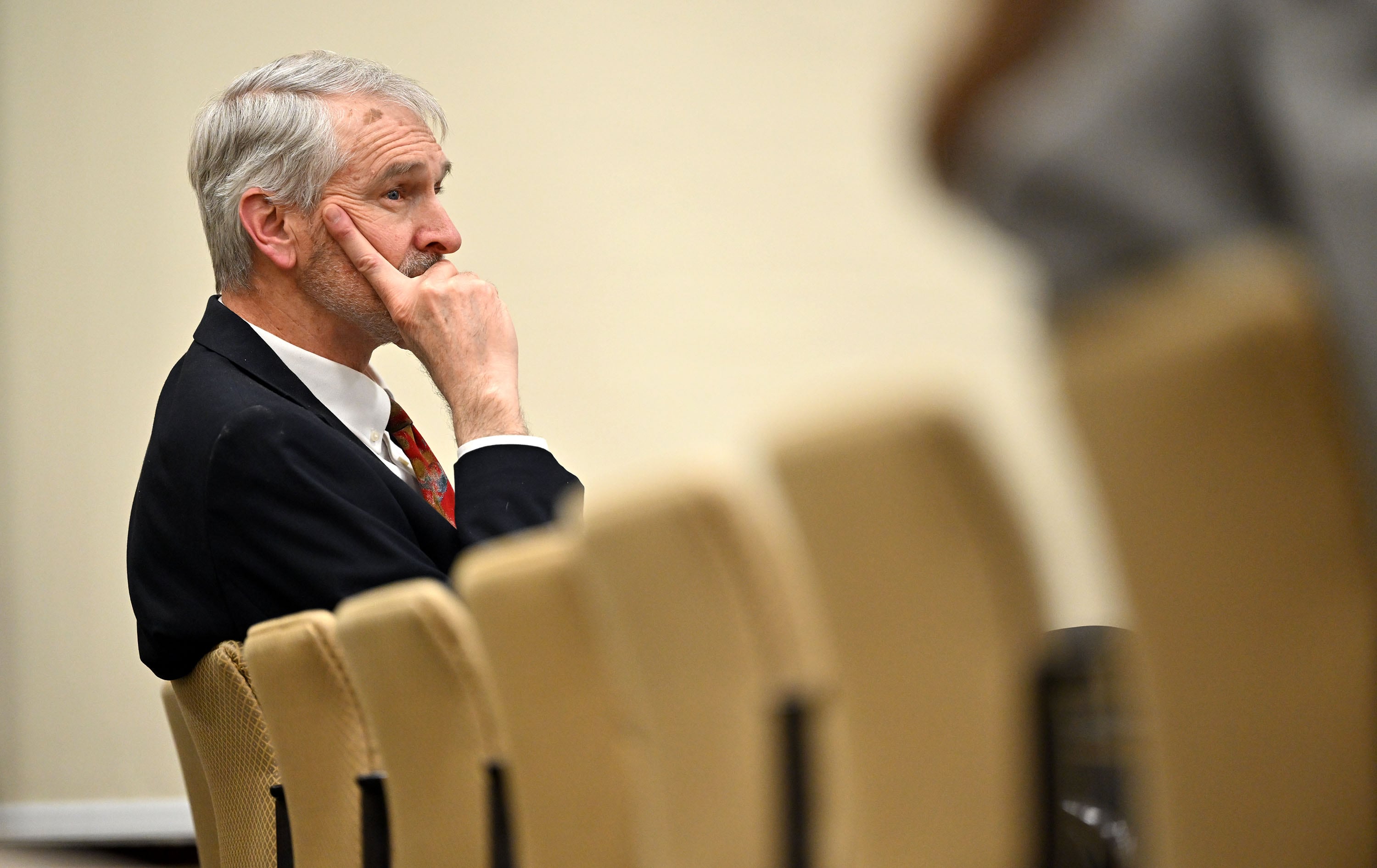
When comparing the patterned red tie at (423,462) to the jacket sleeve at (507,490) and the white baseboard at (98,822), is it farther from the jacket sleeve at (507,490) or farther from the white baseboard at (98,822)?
the white baseboard at (98,822)

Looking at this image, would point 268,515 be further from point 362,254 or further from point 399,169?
point 399,169

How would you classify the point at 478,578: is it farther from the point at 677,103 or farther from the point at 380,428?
the point at 677,103

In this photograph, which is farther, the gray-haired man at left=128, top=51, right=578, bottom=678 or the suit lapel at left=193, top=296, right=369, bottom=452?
the suit lapel at left=193, top=296, right=369, bottom=452

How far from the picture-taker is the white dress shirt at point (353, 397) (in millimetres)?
1919

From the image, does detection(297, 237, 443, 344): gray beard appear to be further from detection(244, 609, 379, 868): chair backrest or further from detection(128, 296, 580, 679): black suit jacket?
detection(244, 609, 379, 868): chair backrest

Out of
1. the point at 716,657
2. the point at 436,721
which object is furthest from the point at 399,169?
the point at 716,657

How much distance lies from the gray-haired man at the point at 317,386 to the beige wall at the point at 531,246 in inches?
57.9

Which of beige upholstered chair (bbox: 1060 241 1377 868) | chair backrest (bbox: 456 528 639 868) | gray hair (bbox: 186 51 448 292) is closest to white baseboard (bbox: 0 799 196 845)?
gray hair (bbox: 186 51 448 292)

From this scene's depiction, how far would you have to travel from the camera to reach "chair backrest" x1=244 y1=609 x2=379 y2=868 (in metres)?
1.27

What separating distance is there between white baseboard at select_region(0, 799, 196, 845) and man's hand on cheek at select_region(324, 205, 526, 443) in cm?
219

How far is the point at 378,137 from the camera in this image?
207 centimetres

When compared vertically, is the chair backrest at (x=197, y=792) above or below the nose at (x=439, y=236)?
below

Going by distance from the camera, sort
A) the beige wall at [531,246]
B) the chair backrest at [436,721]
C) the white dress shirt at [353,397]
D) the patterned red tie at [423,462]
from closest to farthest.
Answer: the chair backrest at [436,721], the white dress shirt at [353,397], the patterned red tie at [423,462], the beige wall at [531,246]

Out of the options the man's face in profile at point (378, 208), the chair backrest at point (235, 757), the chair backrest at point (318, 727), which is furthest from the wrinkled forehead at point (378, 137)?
the chair backrest at point (318, 727)
